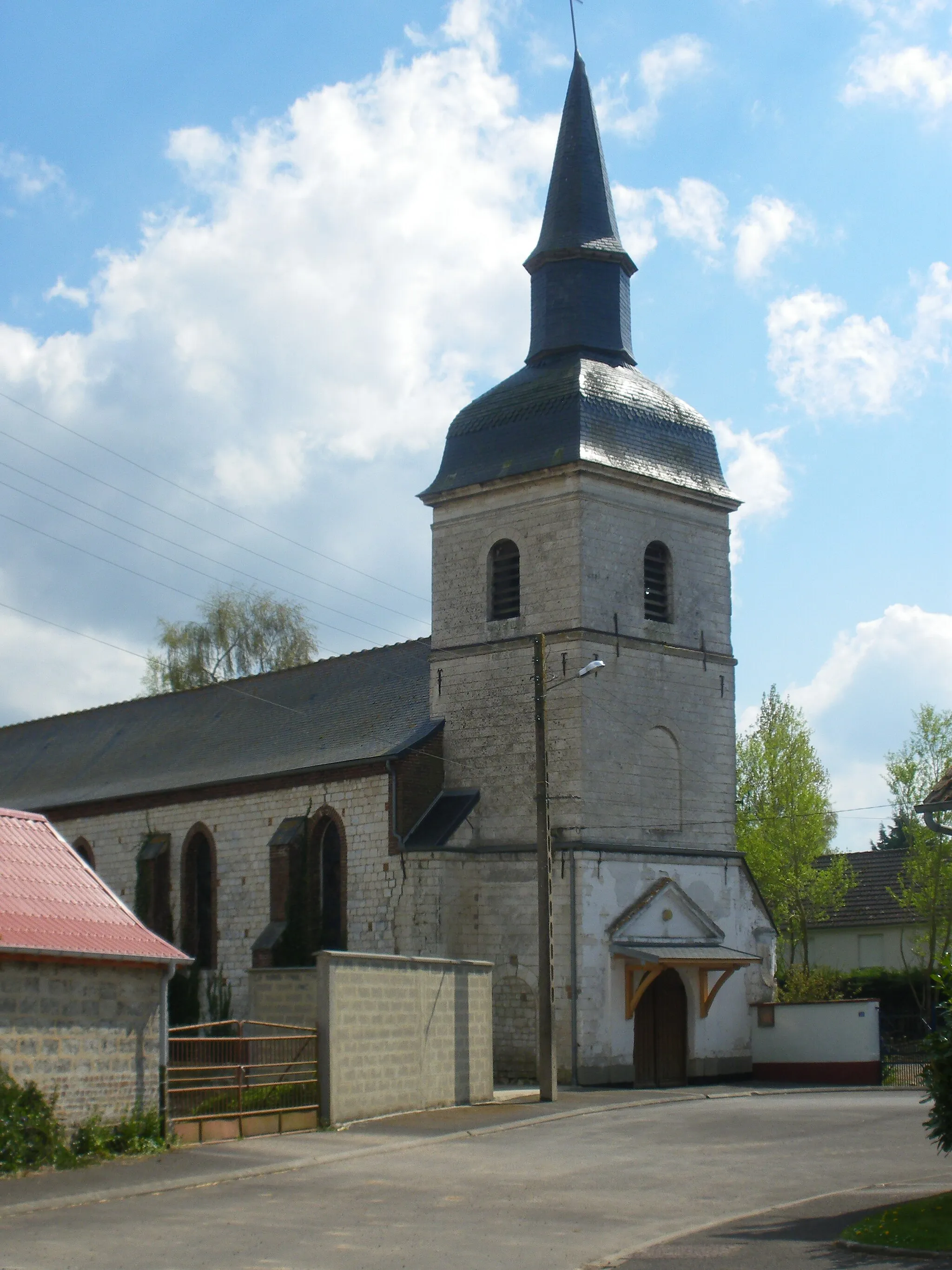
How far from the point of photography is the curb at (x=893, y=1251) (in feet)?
36.2

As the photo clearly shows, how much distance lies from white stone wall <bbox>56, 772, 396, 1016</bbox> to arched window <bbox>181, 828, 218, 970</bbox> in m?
0.21

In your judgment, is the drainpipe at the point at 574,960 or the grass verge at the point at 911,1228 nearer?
the grass verge at the point at 911,1228

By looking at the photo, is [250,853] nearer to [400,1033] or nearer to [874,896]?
[400,1033]

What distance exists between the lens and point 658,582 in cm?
3234

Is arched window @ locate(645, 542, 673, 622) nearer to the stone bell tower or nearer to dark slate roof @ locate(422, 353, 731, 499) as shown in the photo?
the stone bell tower

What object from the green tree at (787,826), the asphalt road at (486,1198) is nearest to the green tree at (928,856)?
the green tree at (787,826)

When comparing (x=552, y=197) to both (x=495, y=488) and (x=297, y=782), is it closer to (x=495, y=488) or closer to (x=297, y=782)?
(x=495, y=488)

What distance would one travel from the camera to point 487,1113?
22.4m

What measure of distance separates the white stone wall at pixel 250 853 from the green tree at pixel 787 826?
18288 millimetres

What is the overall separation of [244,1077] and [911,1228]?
9.22m

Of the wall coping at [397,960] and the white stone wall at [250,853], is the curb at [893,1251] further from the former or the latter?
the white stone wall at [250,853]

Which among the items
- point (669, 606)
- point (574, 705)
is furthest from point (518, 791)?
point (669, 606)

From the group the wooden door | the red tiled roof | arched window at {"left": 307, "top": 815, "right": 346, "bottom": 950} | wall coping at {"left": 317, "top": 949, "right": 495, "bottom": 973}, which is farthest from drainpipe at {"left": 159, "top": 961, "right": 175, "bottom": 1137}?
the wooden door

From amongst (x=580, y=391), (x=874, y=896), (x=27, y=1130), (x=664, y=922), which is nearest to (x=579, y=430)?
(x=580, y=391)
